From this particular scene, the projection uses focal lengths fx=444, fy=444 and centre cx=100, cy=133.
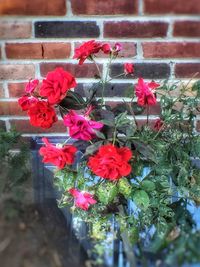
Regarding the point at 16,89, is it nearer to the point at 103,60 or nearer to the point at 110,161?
the point at 103,60

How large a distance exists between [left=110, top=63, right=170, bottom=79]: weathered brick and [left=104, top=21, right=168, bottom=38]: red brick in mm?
121

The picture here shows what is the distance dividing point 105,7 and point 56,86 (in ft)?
1.80

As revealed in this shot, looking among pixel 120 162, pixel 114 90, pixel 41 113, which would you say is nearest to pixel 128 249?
pixel 120 162

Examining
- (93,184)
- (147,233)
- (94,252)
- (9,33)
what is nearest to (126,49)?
(9,33)

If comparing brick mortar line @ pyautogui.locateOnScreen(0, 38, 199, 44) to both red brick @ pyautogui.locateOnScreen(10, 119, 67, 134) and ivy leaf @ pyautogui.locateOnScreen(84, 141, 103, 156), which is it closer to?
red brick @ pyautogui.locateOnScreen(10, 119, 67, 134)

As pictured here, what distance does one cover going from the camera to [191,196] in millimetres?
1621

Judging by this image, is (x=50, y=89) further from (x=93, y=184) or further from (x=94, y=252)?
(x=94, y=252)

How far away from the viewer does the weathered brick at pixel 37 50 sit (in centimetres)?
179

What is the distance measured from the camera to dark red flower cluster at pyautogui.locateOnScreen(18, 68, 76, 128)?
4.29 ft

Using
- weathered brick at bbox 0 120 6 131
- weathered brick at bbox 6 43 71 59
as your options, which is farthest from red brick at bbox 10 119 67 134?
weathered brick at bbox 6 43 71 59

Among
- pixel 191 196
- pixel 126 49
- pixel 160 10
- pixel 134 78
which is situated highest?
pixel 160 10

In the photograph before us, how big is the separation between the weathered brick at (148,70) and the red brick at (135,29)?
0.12 meters

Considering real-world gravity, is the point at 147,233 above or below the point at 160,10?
below

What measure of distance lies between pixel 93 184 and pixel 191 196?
0.38m
